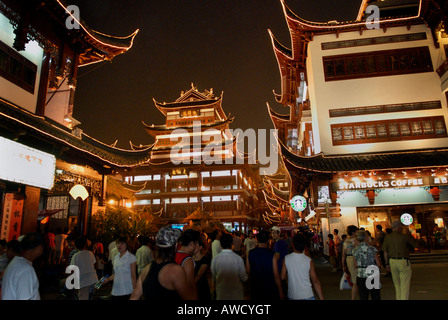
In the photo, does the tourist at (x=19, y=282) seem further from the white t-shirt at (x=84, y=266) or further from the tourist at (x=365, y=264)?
the tourist at (x=365, y=264)

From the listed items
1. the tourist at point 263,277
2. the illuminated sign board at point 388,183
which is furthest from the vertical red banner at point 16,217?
the illuminated sign board at point 388,183

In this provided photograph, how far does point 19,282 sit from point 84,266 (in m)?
2.73

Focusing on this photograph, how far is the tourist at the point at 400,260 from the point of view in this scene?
607 cm

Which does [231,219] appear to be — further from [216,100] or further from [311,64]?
[311,64]

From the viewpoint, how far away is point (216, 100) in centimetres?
5125

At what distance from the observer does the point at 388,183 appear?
1444 cm

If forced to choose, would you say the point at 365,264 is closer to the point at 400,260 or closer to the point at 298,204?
the point at 400,260

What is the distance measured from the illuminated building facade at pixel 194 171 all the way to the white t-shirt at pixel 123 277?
39737 millimetres

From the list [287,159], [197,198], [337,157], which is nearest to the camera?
[287,159]

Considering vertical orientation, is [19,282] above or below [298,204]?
below

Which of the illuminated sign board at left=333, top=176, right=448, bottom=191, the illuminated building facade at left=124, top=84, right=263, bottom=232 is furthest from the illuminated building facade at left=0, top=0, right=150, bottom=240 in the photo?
the illuminated building facade at left=124, top=84, right=263, bottom=232

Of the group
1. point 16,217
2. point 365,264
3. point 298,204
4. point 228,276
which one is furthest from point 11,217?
point 298,204
